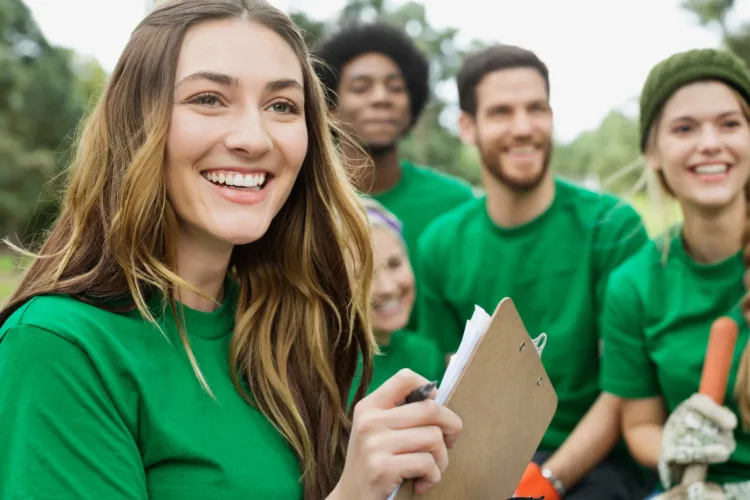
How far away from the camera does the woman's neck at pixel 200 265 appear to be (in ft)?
5.94

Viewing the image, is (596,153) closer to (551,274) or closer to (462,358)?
(551,274)

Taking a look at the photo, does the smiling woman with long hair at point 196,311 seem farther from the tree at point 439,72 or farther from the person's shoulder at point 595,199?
the tree at point 439,72

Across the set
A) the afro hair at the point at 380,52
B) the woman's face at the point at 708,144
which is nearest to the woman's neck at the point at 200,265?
the woman's face at the point at 708,144

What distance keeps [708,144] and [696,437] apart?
0.97 metres

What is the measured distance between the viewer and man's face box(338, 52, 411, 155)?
4539 millimetres

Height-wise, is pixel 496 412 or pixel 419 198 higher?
pixel 419 198

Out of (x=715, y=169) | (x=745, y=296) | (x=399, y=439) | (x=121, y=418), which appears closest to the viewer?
(x=399, y=439)

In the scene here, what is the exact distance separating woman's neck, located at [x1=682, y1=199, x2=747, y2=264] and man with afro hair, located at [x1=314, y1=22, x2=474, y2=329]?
59.0 inches

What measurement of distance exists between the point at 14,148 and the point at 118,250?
19838mm

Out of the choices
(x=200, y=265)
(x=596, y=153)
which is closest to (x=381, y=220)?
(x=200, y=265)

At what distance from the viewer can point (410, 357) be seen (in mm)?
3320

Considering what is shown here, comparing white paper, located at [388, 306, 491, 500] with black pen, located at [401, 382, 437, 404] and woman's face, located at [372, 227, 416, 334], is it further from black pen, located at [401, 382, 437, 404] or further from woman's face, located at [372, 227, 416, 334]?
woman's face, located at [372, 227, 416, 334]

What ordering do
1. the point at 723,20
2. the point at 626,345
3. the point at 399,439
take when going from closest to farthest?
the point at 399,439 → the point at 626,345 → the point at 723,20

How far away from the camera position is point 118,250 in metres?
1.66
